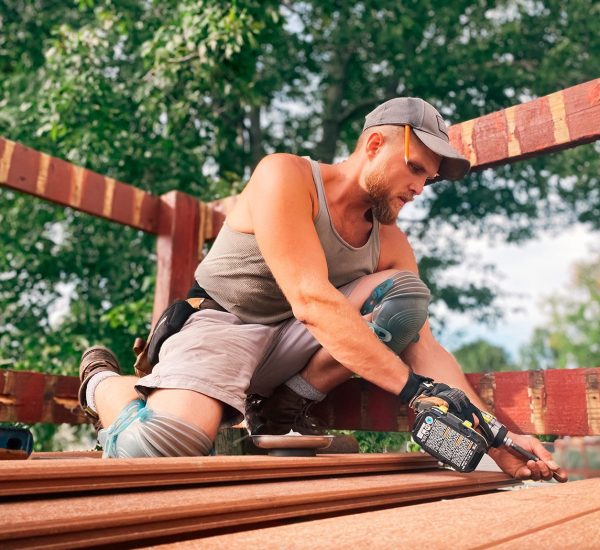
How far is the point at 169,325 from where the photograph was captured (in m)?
2.40

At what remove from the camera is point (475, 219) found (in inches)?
505

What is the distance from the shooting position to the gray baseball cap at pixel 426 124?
2.30 m

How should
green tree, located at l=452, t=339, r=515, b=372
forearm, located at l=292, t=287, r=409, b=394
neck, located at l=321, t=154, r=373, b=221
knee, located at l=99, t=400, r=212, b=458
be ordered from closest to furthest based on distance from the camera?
knee, located at l=99, t=400, r=212, b=458
forearm, located at l=292, t=287, r=409, b=394
neck, located at l=321, t=154, r=373, b=221
green tree, located at l=452, t=339, r=515, b=372

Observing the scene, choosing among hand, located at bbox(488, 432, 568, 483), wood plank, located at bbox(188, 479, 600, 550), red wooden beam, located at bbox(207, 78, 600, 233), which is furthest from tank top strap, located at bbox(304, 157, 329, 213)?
wood plank, located at bbox(188, 479, 600, 550)

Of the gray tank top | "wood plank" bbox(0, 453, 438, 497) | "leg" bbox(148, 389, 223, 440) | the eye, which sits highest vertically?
the eye

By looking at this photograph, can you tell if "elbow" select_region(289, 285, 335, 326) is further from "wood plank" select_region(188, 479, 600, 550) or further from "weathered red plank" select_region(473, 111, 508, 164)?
"weathered red plank" select_region(473, 111, 508, 164)

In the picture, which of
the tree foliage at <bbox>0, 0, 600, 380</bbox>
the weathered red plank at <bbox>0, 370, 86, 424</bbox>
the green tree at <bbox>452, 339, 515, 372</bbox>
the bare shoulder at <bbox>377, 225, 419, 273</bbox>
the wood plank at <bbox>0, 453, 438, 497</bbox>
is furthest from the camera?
the green tree at <bbox>452, 339, 515, 372</bbox>

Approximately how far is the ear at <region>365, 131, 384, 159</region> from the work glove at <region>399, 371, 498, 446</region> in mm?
904

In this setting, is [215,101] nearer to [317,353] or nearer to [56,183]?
[56,183]

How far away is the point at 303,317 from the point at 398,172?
70 cm

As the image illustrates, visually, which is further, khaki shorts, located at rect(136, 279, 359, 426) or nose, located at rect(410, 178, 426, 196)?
nose, located at rect(410, 178, 426, 196)

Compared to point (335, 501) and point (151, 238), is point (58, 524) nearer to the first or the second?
point (335, 501)

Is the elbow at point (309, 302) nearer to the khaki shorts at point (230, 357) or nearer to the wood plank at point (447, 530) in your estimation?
the khaki shorts at point (230, 357)

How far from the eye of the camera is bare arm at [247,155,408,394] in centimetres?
197
